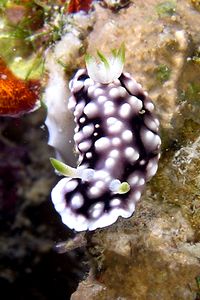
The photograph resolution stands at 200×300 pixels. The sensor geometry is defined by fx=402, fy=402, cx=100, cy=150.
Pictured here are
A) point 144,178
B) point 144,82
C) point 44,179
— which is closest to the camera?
point 144,178

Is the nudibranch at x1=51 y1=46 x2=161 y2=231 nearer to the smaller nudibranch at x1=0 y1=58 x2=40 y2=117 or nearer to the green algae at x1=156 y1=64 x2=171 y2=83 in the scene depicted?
the green algae at x1=156 y1=64 x2=171 y2=83

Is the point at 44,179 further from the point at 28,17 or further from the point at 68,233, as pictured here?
the point at 28,17

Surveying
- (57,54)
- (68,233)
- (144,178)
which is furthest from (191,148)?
(57,54)

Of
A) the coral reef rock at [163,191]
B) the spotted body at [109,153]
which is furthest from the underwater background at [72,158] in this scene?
the spotted body at [109,153]

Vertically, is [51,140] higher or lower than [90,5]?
lower

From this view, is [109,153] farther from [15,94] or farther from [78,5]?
[78,5]

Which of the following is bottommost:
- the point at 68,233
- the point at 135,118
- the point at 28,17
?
the point at 68,233
